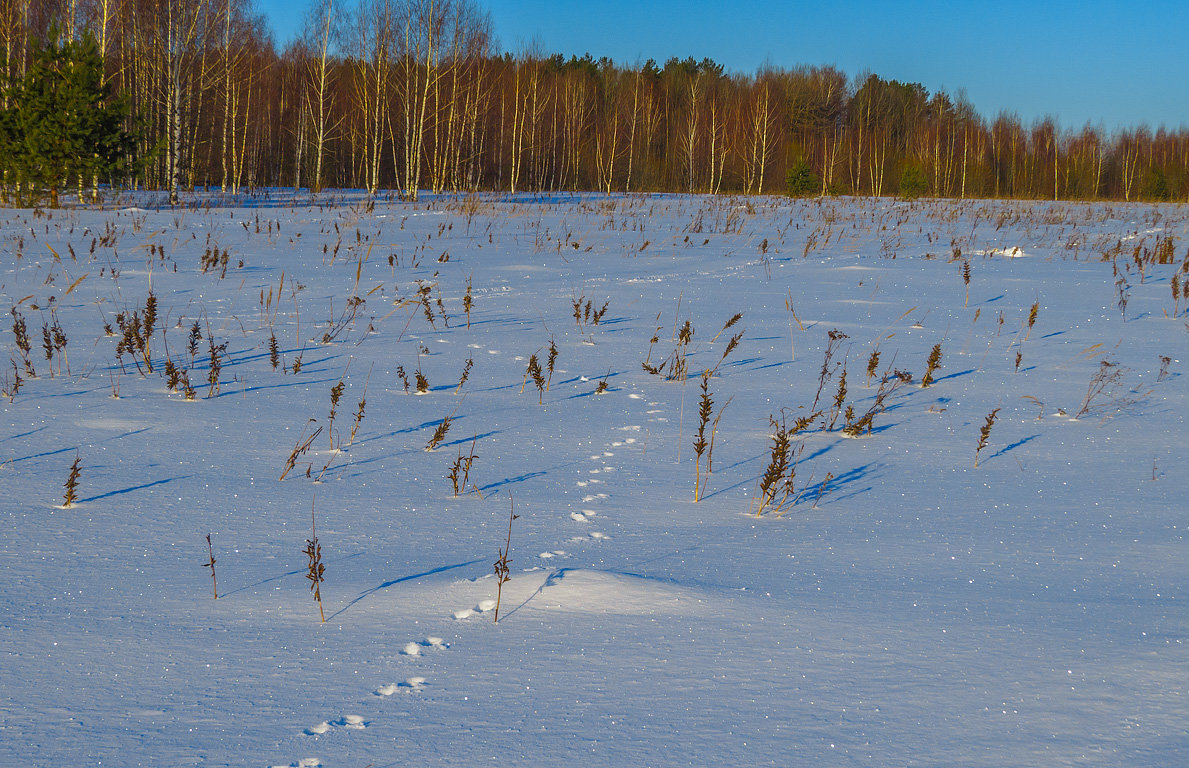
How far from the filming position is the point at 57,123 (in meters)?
12.2

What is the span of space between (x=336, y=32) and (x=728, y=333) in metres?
23.9

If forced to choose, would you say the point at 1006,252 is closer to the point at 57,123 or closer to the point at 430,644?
the point at 430,644

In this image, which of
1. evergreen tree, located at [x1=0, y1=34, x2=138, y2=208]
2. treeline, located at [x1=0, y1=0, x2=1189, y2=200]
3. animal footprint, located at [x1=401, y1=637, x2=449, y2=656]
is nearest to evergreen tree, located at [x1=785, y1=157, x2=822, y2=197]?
treeline, located at [x1=0, y1=0, x2=1189, y2=200]

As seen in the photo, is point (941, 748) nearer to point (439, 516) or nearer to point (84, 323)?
point (439, 516)

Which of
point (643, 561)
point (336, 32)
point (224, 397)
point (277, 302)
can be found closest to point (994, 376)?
point (643, 561)

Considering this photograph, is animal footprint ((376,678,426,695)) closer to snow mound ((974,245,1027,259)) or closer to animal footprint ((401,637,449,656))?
animal footprint ((401,637,449,656))

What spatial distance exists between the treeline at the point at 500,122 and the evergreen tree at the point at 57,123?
1.95 feet

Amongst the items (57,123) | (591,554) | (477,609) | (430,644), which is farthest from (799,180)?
(430,644)

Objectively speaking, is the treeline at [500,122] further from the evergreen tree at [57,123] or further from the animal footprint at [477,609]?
the animal footprint at [477,609]

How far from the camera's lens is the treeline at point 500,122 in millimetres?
23297

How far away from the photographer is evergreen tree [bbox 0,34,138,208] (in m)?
12.2

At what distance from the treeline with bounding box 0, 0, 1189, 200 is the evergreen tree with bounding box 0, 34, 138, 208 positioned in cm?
59

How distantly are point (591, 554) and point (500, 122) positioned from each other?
3729cm

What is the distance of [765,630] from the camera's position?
167 centimetres
